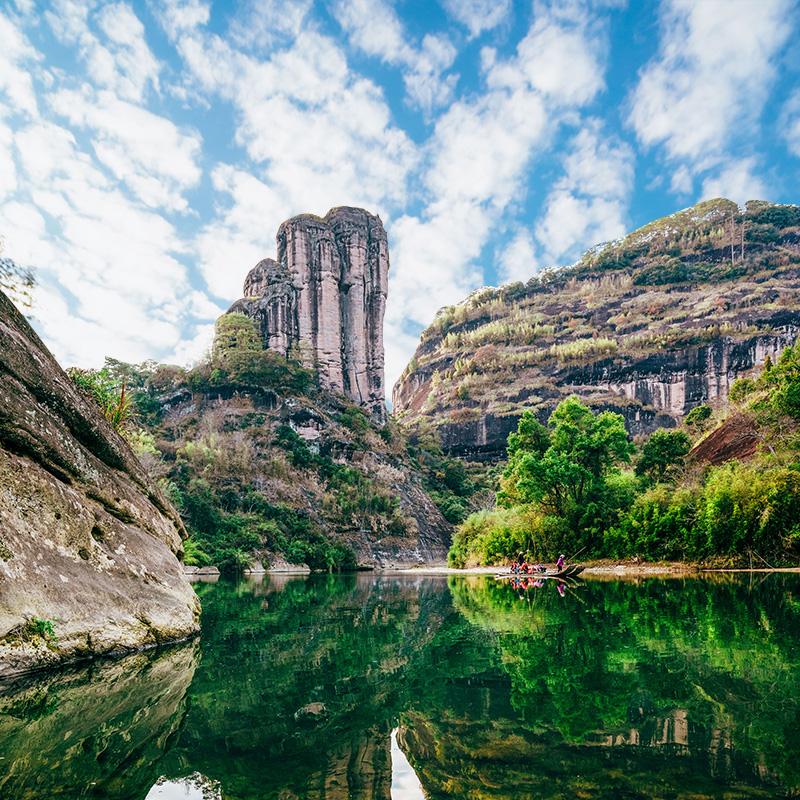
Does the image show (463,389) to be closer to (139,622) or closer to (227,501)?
(227,501)

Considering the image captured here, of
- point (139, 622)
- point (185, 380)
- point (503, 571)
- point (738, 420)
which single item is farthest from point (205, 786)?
point (185, 380)

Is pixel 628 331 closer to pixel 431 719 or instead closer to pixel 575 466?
pixel 575 466

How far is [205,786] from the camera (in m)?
3.09

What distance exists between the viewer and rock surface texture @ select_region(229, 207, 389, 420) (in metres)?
66.1

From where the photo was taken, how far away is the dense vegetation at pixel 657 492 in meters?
19.3

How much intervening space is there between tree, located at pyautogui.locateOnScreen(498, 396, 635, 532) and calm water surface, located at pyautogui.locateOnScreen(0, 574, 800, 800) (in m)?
16.8

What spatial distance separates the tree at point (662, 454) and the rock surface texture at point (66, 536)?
27.5 meters

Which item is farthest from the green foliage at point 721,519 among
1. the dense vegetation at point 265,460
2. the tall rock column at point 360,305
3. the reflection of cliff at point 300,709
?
the tall rock column at point 360,305

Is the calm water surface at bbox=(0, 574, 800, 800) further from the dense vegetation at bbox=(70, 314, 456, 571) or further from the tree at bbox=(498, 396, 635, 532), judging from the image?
the dense vegetation at bbox=(70, 314, 456, 571)

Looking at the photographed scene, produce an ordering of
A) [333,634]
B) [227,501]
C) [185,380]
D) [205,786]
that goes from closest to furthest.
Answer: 1. [205,786]
2. [333,634]
3. [227,501]
4. [185,380]

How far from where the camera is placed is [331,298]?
223ft

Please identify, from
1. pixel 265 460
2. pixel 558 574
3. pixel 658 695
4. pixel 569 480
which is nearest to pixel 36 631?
pixel 658 695

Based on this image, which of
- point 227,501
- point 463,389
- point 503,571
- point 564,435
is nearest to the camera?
point 564,435

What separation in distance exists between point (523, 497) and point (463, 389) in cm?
6960
